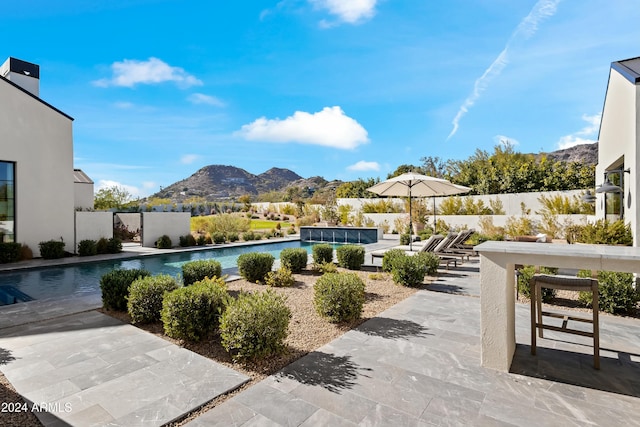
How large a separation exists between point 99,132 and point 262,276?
1917 centimetres

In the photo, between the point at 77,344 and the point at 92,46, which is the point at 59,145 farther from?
the point at 77,344

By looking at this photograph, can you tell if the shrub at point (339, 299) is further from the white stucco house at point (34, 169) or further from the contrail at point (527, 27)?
the white stucco house at point (34, 169)

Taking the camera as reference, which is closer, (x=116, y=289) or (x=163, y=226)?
(x=116, y=289)

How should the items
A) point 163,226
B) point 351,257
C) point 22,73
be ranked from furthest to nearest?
point 163,226 → point 22,73 → point 351,257

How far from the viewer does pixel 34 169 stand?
11883 mm

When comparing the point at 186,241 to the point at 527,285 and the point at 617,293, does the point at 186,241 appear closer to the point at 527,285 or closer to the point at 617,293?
the point at 527,285

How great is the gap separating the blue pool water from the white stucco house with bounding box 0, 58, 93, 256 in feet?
8.96

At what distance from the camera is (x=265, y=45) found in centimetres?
1148

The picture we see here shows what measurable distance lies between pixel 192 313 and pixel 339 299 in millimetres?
1895

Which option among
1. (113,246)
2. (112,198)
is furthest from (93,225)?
(112,198)

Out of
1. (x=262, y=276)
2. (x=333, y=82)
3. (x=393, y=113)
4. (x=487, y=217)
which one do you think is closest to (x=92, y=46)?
(x=333, y=82)

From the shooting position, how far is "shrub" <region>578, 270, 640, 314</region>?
4.71 m

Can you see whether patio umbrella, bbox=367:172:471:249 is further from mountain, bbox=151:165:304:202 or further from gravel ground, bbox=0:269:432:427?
mountain, bbox=151:165:304:202

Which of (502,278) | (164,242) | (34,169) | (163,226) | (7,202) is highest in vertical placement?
(34,169)
